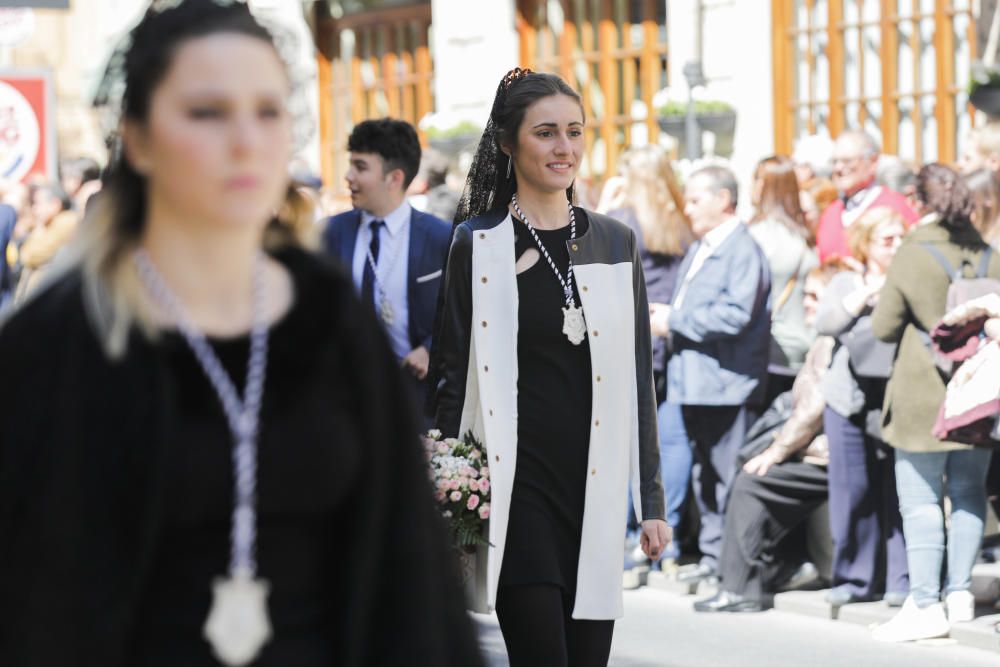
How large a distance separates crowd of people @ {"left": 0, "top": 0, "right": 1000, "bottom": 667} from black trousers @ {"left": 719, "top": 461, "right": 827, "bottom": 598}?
2 cm

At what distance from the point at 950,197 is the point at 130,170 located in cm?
622

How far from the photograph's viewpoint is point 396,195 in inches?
349

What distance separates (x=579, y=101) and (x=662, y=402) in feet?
16.7

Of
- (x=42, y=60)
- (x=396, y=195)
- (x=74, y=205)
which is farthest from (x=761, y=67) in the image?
(x=42, y=60)

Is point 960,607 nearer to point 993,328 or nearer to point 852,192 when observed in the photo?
point 993,328

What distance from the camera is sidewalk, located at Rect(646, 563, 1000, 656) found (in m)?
8.54

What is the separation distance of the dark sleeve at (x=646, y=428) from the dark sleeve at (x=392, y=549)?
2559 millimetres

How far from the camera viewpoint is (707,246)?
33.4 feet

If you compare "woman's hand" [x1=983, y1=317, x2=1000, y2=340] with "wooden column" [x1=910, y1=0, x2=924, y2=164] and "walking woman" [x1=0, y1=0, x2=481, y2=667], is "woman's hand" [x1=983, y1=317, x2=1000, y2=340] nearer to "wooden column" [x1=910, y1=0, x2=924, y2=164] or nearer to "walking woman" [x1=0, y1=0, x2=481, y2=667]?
"walking woman" [x1=0, y1=0, x2=481, y2=667]

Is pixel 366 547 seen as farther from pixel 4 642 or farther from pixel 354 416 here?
pixel 4 642

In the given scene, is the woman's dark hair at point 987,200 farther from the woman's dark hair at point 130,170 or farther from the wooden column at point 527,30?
the wooden column at point 527,30

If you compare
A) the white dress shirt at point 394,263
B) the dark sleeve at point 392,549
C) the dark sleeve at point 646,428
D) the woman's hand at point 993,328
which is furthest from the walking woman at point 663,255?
the dark sleeve at point 392,549

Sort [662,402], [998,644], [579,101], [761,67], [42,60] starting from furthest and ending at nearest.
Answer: [42,60], [761,67], [662,402], [998,644], [579,101]

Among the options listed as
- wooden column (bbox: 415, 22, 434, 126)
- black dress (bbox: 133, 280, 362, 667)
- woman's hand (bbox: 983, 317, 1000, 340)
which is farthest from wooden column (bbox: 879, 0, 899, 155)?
black dress (bbox: 133, 280, 362, 667)
